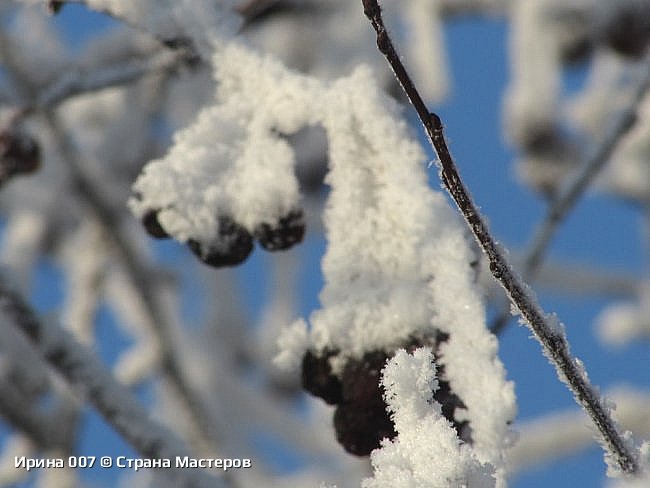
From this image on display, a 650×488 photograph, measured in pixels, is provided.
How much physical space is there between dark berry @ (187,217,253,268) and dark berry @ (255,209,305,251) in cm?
1

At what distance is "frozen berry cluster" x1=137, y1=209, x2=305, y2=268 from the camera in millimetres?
1036

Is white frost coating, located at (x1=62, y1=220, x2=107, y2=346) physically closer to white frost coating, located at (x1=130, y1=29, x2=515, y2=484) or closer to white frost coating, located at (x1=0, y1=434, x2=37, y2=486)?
white frost coating, located at (x1=0, y1=434, x2=37, y2=486)

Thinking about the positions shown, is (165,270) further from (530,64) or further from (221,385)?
(530,64)

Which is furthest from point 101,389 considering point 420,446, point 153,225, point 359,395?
point 420,446

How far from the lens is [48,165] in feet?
8.82

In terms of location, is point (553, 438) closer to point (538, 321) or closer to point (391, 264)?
point (391, 264)

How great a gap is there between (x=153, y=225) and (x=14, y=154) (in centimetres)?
28

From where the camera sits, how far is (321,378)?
3.27 feet

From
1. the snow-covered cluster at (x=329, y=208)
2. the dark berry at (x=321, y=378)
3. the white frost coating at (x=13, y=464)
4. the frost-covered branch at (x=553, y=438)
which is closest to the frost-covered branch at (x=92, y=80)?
the snow-covered cluster at (x=329, y=208)

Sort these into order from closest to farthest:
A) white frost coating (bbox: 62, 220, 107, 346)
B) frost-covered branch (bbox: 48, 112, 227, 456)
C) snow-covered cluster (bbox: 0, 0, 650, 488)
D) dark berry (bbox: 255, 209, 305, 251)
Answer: snow-covered cluster (bbox: 0, 0, 650, 488)
dark berry (bbox: 255, 209, 305, 251)
frost-covered branch (bbox: 48, 112, 227, 456)
white frost coating (bbox: 62, 220, 107, 346)

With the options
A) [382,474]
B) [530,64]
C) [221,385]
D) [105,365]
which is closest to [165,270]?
[221,385]

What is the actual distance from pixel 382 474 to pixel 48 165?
210 centimetres

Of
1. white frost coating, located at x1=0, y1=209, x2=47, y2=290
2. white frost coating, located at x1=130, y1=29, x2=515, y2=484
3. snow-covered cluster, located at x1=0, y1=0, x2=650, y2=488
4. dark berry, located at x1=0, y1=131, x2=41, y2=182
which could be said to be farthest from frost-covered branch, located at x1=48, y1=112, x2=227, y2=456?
white frost coating, located at x1=130, y1=29, x2=515, y2=484

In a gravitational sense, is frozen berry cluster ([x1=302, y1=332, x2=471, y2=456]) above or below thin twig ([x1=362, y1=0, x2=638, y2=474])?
above
